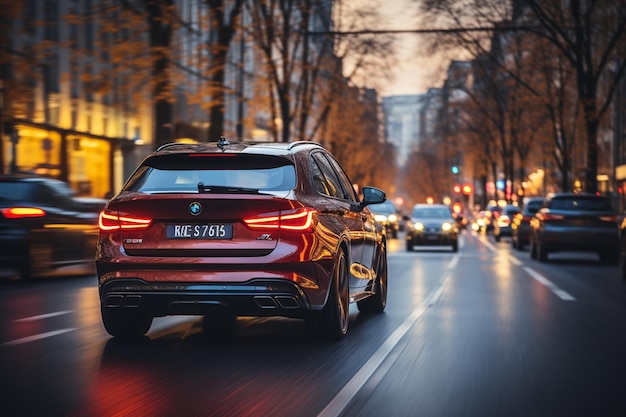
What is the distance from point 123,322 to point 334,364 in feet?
6.83

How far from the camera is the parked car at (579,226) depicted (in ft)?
85.1

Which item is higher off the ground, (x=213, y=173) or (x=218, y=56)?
(x=218, y=56)

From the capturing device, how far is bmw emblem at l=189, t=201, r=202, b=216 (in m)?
8.58

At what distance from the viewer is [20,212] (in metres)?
17.2

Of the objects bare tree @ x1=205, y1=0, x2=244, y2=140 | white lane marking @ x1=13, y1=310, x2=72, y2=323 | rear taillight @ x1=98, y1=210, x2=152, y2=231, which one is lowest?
white lane marking @ x1=13, y1=310, x2=72, y2=323

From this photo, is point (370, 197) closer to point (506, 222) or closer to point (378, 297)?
point (378, 297)

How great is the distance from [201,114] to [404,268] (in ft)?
109

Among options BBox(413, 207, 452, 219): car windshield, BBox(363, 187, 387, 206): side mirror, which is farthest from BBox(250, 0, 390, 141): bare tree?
BBox(363, 187, 387, 206): side mirror

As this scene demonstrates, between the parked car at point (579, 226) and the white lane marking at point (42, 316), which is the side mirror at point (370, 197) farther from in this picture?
the parked car at point (579, 226)

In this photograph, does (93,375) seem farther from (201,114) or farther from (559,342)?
(201,114)

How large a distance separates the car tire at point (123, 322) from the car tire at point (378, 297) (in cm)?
327

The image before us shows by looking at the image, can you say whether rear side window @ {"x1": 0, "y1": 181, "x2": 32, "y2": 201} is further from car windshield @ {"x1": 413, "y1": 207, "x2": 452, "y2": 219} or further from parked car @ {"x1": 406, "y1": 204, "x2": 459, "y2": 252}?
car windshield @ {"x1": 413, "y1": 207, "x2": 452, "y2": 219}

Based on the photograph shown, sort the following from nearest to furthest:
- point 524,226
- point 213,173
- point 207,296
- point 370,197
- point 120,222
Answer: point 207,296
point 120,222
point 213,173
point 370,197
point 524,226

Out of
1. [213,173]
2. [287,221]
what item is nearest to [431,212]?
[213,173]
